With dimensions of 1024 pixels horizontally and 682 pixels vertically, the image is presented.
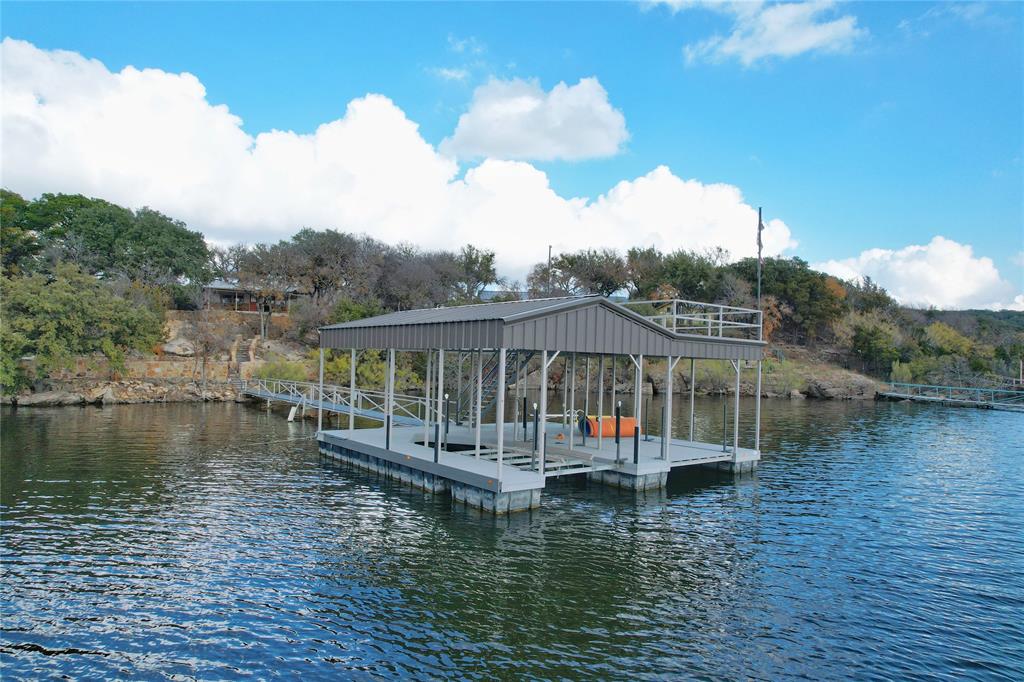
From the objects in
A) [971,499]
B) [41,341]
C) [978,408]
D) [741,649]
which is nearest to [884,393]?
[978,408]

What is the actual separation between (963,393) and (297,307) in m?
55.5

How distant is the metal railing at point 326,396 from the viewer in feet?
95.4

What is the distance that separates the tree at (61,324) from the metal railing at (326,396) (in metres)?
7.47

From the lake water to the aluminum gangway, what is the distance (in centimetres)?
3151

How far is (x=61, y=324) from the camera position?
35.7 metres

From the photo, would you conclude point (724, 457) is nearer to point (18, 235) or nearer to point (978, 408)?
point (978, 408)

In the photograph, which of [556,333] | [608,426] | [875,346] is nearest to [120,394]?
[608,426]

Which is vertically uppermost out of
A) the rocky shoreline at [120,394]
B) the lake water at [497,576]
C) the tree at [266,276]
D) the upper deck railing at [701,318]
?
the tree at [266,276]

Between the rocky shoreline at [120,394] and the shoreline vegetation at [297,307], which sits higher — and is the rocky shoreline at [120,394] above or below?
below

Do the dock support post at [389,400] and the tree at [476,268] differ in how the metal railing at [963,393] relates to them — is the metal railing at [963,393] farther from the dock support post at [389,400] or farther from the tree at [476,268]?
the dock support post at [389,400]

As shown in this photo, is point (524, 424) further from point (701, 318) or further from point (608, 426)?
point (701, 318)

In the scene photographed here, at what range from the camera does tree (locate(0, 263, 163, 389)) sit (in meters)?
34.2

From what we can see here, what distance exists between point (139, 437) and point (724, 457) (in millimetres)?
22832

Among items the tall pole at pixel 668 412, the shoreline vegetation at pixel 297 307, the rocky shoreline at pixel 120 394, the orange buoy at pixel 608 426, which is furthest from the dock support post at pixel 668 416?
the rocky shoreline at pixel 120 394
